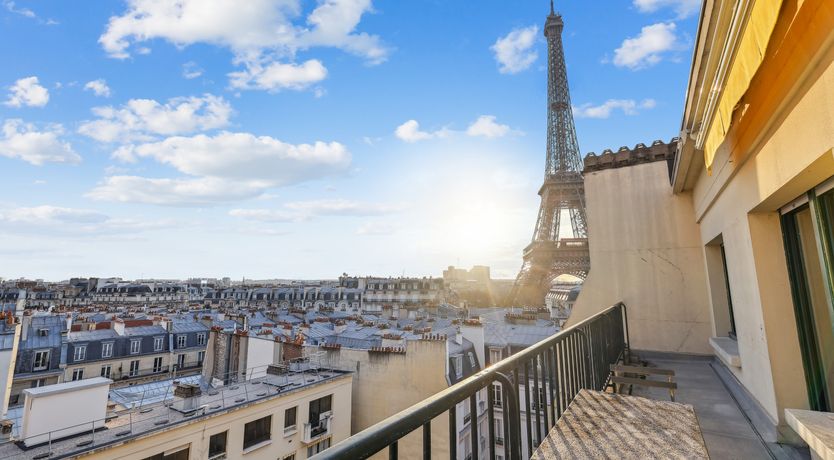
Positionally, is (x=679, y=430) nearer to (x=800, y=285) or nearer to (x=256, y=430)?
(x=800, y=285)

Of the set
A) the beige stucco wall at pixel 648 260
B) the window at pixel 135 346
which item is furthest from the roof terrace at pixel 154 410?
the window at pixel 135 346

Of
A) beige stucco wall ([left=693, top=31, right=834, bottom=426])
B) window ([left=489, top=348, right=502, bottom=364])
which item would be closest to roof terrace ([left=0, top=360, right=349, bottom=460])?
window ([left=489, top=348, right=502, bottom=364])

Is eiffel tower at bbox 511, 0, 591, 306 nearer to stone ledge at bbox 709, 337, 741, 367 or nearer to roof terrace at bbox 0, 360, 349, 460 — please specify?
roof terrace at bbox 0, 360, 349, 460

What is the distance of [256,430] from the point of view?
404 inches

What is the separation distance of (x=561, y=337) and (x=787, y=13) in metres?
Answer: 2.03

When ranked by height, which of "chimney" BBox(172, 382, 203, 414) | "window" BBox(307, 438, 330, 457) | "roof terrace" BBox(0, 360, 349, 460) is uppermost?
"chimney" BBox(172, 382, 203, 414)

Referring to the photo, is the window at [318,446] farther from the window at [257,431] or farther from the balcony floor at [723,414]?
the balcony floor at [723,414]

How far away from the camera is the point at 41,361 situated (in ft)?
68.2

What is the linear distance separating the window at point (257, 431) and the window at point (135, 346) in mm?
19117

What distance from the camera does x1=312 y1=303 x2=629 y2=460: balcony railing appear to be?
3.35 ft

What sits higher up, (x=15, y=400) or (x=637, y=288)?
(x=637, y=288)

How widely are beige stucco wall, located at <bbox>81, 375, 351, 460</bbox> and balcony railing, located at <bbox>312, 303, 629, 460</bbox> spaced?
28.8 ft

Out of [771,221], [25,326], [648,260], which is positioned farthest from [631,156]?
[25,326]

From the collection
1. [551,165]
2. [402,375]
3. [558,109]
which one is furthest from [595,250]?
[558,109]
